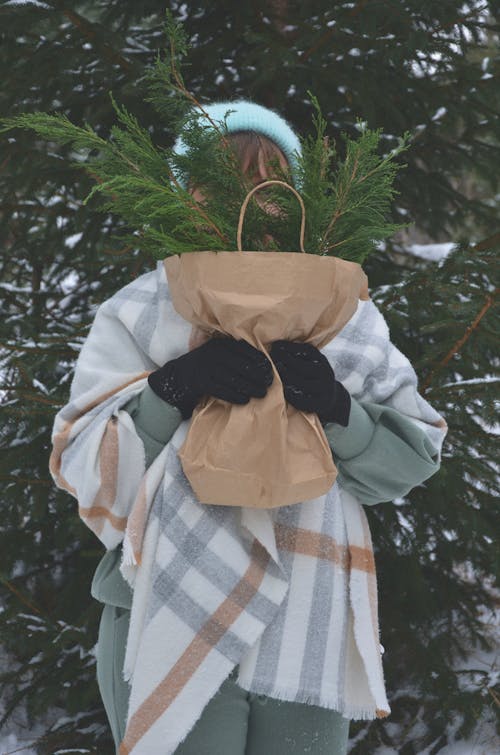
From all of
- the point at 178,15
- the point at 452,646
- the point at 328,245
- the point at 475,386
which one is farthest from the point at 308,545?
the point at 178,15

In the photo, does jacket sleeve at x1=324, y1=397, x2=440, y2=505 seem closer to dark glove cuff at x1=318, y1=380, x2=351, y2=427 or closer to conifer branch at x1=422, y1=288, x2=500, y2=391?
dark glove cuff at x1=318, y1=380, x2=351, y2=427

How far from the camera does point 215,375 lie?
1.44 meters

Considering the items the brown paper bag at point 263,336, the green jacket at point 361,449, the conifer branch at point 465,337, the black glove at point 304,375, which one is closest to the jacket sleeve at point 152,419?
the green jacket at point 361,449

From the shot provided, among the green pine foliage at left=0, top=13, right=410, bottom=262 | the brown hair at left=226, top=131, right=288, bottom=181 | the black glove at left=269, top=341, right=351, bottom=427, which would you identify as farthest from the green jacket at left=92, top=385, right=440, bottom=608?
the brown hair at left=226, top=131, right=288, bottom=181

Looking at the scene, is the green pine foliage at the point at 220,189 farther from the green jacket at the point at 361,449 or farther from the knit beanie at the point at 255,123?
the green jacket at the point at 361,449

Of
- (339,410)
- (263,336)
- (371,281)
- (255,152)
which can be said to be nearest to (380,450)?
(339,410)

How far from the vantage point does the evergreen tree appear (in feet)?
9.27

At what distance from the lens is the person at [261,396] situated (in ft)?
4.77

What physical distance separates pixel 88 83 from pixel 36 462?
1810 millimetres

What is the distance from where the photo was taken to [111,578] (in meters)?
1.63

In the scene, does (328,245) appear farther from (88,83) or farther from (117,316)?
(88,83)

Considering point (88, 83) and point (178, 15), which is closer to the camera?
point (88, 83)

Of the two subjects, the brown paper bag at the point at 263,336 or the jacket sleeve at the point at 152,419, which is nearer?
the brown paper bag at the point at 263,336

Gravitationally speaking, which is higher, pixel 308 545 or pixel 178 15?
pixel 178 15
